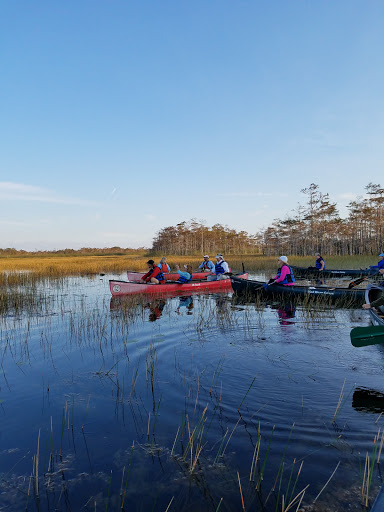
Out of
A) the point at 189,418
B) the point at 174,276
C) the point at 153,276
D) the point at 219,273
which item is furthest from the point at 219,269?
the point at 189,418

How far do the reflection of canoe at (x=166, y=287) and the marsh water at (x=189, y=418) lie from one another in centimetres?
593

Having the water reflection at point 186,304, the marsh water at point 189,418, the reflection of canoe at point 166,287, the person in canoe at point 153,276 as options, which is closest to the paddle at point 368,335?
the marsh water at point 189,418

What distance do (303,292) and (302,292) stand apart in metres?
0.04

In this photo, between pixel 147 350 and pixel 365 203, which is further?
pixel 365 203

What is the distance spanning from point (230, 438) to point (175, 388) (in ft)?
6.00

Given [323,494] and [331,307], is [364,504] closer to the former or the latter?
[323,494]

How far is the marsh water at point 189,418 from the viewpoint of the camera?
3359mm

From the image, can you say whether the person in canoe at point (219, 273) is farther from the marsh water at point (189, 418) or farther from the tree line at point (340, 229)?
the tree line at point (340, 229)

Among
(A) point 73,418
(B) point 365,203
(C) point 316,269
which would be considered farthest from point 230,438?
(B) point 365,203

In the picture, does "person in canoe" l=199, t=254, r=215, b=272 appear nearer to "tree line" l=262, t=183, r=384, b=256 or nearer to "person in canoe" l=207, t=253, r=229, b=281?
"person in canoe" l=207, t=253, r=229, b=281

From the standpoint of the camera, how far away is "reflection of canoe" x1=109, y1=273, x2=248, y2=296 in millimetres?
16094

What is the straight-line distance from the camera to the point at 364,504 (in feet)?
10.1

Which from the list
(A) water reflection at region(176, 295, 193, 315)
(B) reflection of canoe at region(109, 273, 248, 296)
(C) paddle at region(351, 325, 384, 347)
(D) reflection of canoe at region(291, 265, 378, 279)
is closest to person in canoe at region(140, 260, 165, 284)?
(B) reflection of canoe at region(109, 273, 248, 296)

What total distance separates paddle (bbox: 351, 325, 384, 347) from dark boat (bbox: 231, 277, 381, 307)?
626cm
